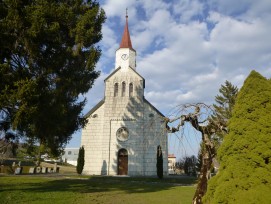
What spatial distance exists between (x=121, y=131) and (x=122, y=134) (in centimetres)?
37

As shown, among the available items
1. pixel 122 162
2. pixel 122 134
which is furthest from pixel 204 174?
pixel 122 134

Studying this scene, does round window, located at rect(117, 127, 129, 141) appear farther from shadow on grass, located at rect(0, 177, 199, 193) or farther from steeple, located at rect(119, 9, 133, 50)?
steeple, located at rect(119, 9, 133, 50)

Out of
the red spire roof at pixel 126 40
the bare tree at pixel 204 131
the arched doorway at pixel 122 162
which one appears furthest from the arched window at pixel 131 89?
the bare tree at pixel 204 131

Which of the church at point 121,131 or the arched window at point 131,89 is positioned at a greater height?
the arched window at point 131,89

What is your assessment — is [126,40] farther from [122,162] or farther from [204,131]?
[204,131]

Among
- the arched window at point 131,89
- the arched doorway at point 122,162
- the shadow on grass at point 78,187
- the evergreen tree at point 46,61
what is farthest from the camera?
the arched window at point 131,89

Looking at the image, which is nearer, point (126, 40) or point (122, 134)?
point (122, 134)

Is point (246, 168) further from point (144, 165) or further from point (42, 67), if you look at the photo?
point (144, 165)

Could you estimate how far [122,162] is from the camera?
32.1 meters

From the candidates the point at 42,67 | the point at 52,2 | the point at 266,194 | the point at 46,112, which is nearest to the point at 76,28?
the point at 52,2

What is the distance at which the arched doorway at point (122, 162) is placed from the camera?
105 feet

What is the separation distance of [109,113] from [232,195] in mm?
28196

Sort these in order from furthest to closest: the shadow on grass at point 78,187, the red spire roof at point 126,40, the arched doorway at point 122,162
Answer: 1. the red spire roof at point 126,40
2. the arched doorway at point 122,162
3. the shadow on grass at point 78,187

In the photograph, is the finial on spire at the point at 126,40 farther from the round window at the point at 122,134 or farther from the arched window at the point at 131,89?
the round window at the point at 122,134
